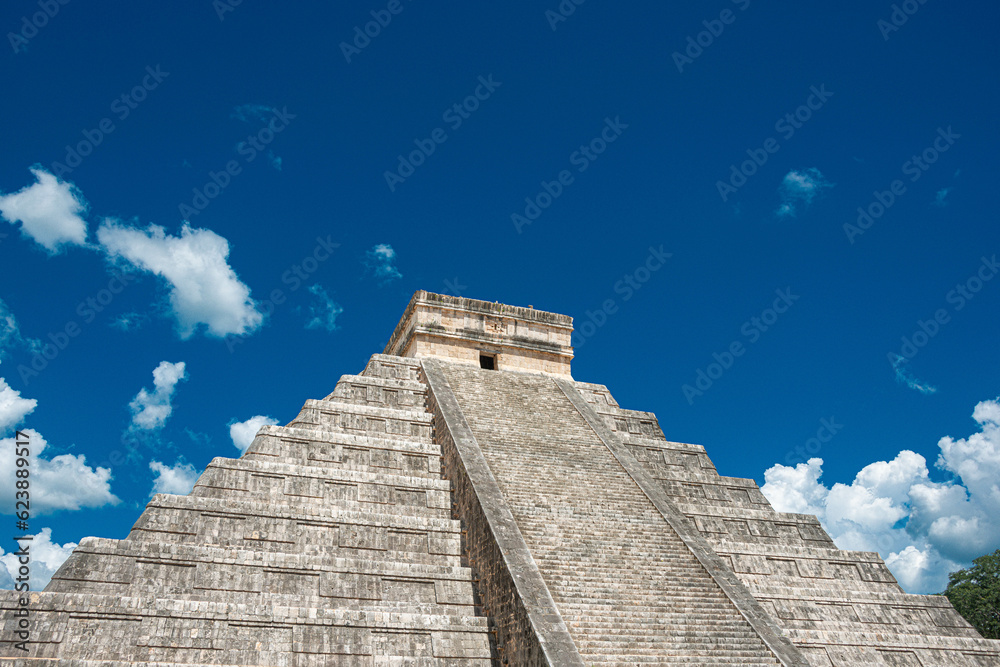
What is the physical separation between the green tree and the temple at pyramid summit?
1003 cm

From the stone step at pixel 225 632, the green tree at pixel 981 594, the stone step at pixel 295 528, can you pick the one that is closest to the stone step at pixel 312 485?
the stone step at pixel 295 528

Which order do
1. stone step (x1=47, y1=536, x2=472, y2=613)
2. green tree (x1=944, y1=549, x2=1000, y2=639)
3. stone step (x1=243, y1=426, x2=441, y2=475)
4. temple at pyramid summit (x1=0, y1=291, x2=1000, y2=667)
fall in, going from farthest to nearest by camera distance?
green tree (x1=944, y1=549, x2=1000, y2=639) → stone step (x1=243, y1=426, x2=441, y2=475) → stone step (x1=47, y1=536, x2=472, y2=613) → temple at pyramid summit (x1=0, y1=291, x2=1000, y2=667)

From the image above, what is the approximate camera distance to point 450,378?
16.2 metres

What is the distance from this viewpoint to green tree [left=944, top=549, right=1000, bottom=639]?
66.5ft

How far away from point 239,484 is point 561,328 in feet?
33.2

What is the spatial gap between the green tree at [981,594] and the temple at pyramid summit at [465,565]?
10.0 meters

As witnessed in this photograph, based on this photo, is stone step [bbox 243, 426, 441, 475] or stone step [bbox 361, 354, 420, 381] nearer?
stone step [bbox 243, 426, 441, 475]

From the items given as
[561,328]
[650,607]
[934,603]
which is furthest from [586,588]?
[561,328]

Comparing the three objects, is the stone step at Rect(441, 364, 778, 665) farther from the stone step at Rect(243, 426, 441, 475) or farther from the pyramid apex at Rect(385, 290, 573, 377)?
the pyramid apex at Rect(385, 290, 573, 377)

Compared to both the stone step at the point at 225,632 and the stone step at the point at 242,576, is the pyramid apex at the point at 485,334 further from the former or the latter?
the stone step at the point at 225,632

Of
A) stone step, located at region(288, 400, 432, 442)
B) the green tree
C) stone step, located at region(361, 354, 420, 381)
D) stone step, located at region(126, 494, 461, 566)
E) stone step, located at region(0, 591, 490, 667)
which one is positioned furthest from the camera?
the green tree

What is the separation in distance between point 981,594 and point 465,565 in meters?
17.7

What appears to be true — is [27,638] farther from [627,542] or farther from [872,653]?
[872,653]

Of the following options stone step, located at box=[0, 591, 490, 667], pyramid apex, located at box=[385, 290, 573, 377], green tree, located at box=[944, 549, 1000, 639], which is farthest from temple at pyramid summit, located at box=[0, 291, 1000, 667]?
green tree, located at box=[944, 549, 1000, 639]
